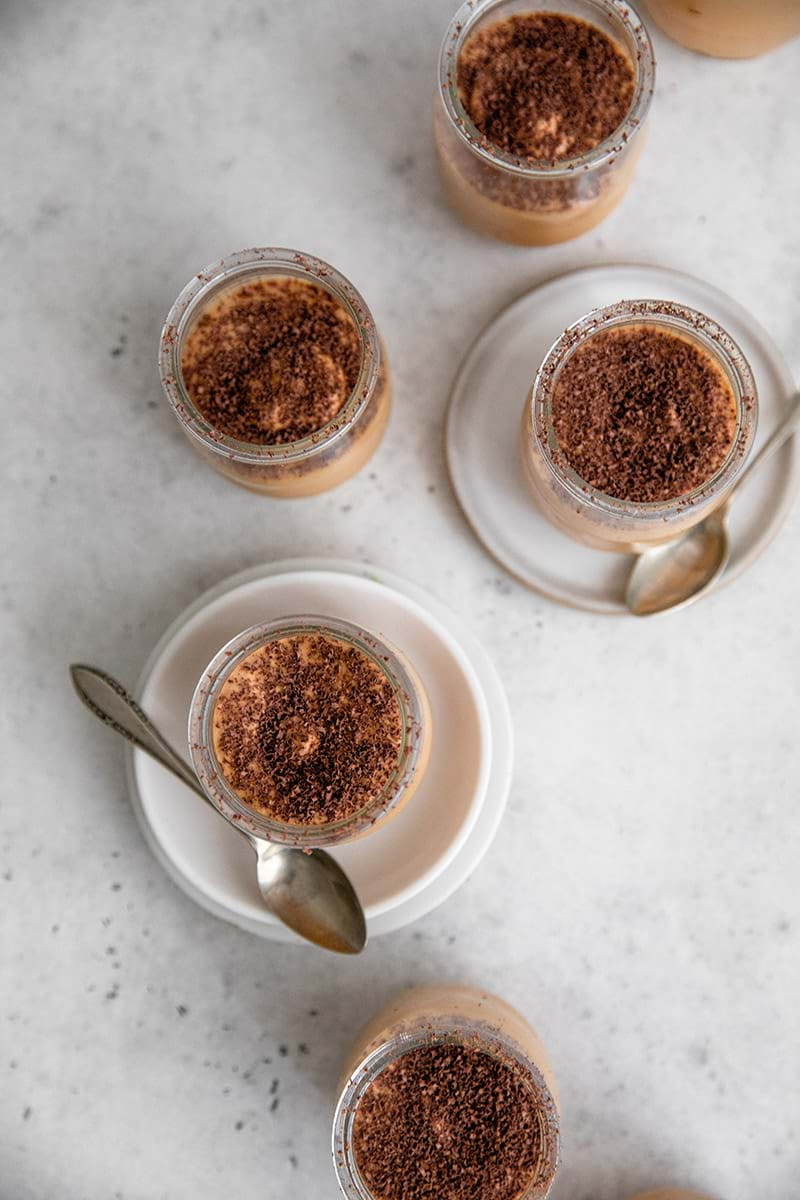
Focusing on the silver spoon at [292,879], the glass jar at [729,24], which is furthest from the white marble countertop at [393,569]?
the silver spoon at [292,879]

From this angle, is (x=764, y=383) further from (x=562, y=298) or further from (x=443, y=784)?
(x=443, y=784)

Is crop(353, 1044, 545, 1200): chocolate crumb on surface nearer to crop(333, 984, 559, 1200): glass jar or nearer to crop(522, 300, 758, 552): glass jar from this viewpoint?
crop(333, 984, 559, 1200): glass jar

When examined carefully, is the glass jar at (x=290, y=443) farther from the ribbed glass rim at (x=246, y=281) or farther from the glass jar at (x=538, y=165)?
the glass jar at (x=538, y=165)

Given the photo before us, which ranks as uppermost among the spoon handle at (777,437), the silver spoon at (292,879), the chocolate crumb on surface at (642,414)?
the chocolate crumb on surface at (642,414)

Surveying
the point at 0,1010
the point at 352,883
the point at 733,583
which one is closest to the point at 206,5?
the point at 733,583

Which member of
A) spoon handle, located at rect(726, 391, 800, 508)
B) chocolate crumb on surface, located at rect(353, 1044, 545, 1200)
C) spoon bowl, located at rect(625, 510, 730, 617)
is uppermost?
spoon handle, located at rect(726, 391, 800, 508)

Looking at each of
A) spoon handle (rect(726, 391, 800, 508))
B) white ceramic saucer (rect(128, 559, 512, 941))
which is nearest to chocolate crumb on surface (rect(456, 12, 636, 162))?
spoon handle (rect(726, 391, 800, 508))

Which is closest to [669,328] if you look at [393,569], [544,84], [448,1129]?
[544,84]
